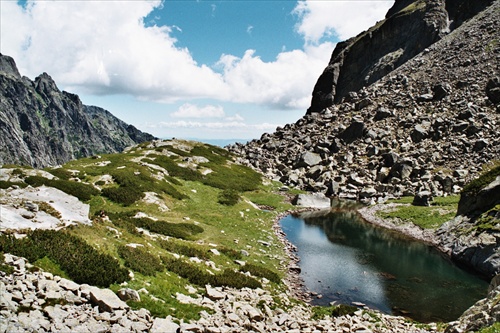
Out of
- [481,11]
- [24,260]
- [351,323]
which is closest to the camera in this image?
[24,260]

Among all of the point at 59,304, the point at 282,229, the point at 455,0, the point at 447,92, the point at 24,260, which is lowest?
the point at 282,229

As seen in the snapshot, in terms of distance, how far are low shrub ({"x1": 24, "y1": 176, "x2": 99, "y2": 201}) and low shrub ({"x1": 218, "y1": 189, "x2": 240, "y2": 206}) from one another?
19129 mm

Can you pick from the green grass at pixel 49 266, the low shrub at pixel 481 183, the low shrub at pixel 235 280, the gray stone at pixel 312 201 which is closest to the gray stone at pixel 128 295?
the green grass at pixel 49 266

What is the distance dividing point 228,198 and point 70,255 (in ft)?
131

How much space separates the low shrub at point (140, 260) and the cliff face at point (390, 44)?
136 metres

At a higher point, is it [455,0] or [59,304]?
[455,0]

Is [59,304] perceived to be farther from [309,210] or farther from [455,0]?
[455,0]

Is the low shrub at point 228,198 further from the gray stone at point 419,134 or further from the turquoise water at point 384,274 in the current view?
the gray stone at point 419,134

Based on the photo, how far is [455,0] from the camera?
134 m

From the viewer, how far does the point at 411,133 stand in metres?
87.6

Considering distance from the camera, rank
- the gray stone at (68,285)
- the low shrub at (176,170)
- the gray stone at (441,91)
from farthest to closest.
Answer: the gray stone at (441,91) → the low shrub at (176,170) → the gray stone at (68,285)

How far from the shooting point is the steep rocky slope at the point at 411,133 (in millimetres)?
73938

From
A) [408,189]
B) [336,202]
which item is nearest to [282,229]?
[336,202]

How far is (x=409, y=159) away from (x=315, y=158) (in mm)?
25149
